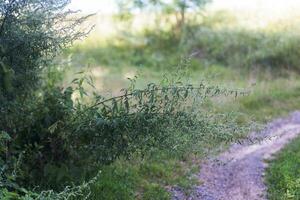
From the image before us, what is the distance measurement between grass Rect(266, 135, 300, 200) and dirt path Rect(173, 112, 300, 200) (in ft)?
Result: 0.45

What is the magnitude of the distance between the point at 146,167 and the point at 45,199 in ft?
10.7

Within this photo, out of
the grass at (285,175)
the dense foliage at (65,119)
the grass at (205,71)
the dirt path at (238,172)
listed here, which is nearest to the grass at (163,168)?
the grass at (205,71)

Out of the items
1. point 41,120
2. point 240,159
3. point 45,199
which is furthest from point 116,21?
point 45,199

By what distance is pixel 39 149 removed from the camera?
6.14m

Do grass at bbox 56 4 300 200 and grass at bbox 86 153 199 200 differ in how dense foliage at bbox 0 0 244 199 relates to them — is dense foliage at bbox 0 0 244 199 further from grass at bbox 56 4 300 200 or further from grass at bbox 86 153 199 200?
grass at bbox 56 4 300 200

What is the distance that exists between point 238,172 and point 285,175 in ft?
2.76

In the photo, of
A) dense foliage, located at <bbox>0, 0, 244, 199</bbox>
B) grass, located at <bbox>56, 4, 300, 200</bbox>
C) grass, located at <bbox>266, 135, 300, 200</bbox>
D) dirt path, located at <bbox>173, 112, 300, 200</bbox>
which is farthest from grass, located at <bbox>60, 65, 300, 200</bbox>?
grass, located at <bbox>266, 135, 300, 200</bbox>

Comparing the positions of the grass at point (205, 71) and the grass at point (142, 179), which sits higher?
the grass at point (205, 71)

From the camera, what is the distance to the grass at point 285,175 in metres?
6.51

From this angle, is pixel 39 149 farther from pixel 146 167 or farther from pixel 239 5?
pixel 239 5

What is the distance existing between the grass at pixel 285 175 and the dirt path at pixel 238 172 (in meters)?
0.14

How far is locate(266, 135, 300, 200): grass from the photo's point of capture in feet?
21.3

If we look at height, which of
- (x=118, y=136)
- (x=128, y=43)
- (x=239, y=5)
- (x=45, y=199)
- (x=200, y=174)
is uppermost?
(x=239, y=5)

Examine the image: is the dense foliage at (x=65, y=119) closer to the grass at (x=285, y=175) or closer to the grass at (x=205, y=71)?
the grass at (x=205, y=71)
